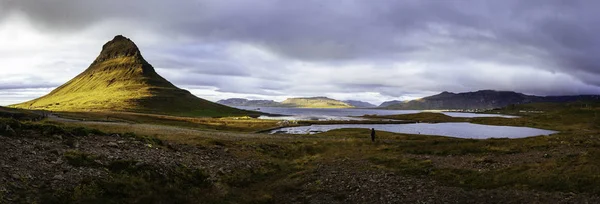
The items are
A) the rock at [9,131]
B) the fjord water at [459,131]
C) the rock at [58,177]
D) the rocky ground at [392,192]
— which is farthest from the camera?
the fjord water at [459,131]

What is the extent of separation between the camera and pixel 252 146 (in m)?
42.0

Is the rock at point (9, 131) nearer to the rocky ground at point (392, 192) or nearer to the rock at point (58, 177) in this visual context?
the rock at point (58, 177)

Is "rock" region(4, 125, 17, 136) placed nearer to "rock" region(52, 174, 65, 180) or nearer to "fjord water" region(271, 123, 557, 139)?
"rock" region(52, 174, 65, 180)

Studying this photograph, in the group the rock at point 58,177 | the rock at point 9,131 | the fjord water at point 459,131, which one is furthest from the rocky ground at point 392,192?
the fjord water at point 459,131

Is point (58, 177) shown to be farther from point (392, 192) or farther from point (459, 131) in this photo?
point (459, 131)

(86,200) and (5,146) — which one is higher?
(5,146)

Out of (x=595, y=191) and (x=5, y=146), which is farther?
(x=5, y=146)

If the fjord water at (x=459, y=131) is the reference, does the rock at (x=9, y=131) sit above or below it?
above

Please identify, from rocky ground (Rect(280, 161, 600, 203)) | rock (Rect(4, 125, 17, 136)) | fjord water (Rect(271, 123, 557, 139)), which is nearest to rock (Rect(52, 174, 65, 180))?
rock (Rect(4, 125, 17, 136))

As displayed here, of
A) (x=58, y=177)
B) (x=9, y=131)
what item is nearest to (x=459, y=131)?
(x=9, y=131)

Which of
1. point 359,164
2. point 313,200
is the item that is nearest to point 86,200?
point 313,200

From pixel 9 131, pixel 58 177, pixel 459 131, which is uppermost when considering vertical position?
pixel 9 131

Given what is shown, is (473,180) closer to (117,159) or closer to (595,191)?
(595,191)

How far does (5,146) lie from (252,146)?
23.9m
